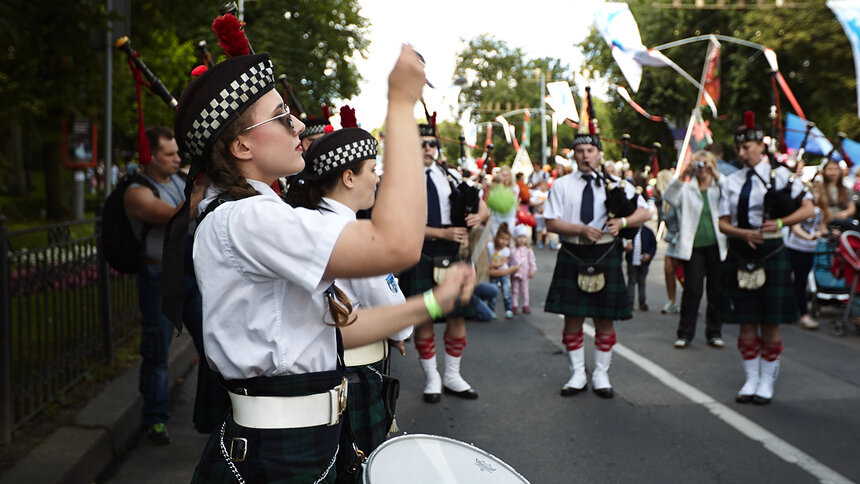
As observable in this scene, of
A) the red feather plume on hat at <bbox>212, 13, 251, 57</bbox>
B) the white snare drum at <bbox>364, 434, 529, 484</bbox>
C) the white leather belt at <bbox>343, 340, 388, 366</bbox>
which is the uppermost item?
the red feather plume on hat at <bbox>212, 13, 251, 57</bbox>

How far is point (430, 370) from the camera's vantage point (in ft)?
20.1

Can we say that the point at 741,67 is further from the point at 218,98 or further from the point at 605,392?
the point at 218,98

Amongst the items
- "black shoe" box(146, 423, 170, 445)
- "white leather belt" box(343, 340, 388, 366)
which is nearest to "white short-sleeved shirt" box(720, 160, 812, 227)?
"white leather belt" box(343, 340, 388, 366)

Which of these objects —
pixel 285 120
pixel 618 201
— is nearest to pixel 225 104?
pixel 285 120

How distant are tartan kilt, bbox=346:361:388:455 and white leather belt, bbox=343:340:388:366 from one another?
195 millimetres

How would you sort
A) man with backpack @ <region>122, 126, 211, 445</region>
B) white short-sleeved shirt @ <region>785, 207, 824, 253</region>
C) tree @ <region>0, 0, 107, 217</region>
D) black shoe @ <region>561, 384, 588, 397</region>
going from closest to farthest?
man with backpack @ <region>122, 126, 211, 445</region>, black shoe @ <region>561, 384, 588, 397</region>, tree @ <region>0, 0, 107, 217</region>, white short-sleeved shirt @ <region>785, 207, 824, 253</region>

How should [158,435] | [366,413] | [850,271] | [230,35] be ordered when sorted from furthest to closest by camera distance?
[850,271], [158,435], [366,413], [230,35]

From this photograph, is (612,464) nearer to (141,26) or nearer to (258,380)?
(258,380)

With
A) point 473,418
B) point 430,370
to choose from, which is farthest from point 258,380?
point 430,370

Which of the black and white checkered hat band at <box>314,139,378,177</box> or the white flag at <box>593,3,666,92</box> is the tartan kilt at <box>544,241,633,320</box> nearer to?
the black and white checkered hat band at <box>314,139,378,177</box>

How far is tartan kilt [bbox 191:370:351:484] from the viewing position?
1791 millimetres

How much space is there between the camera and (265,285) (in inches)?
67.5

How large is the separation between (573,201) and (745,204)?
1240mm

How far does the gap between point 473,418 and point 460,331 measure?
91cm
